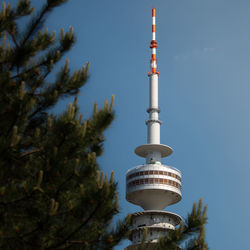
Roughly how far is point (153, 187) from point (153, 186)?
0.49ft

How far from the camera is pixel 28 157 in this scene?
562 inches

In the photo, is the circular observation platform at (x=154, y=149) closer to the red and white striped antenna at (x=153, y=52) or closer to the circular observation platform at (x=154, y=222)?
the circular observation platform at (x=154, y=222)

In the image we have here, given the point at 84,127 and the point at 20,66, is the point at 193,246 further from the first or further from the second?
the point at 20,66

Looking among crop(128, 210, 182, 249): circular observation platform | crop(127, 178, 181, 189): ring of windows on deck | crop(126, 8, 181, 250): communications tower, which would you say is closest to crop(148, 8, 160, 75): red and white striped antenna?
crop(126, 8, 181, 250): communications tower

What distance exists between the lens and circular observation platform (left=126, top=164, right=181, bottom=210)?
7419 cm

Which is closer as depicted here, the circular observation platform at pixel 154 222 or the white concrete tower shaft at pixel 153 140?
the circular observation platform at pixel 154 222

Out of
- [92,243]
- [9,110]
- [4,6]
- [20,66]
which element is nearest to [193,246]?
[92,243]

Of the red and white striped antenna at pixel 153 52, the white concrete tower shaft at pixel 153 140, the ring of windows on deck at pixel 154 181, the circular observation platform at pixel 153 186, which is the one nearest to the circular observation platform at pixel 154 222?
the circular observation platform at pixel 153 186

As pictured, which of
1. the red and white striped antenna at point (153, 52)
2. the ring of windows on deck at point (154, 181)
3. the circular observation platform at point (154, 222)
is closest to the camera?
the circular observation platform at point (154, 222)

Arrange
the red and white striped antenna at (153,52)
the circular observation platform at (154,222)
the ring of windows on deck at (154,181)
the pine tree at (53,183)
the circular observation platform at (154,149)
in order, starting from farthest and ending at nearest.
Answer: the red and white striped antenna at (153,52) → the circular observation platform at (154,149) → the ring of windows on deck at (154,181) → the circular observation platform at (154,222) → the pine tree at (53,183)

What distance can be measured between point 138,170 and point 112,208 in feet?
209

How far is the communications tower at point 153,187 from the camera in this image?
72438mm

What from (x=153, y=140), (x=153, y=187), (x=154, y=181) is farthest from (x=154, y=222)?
(x=153, y=140)

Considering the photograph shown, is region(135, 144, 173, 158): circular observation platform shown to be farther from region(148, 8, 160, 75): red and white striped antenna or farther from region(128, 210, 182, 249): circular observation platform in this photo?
region(148, 8, 160, 75): red and white striped antenna
